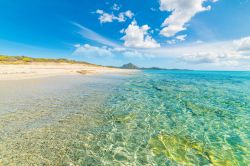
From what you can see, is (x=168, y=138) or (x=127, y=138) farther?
(x=168, y=138)

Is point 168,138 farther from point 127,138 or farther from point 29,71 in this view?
point 29,71

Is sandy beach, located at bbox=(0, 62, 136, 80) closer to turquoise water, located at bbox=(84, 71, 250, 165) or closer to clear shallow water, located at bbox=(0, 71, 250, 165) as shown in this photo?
clear shallow water, located at bbox=(0, 71, 250, 165)

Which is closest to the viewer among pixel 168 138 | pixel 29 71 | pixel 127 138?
pixel 127 138

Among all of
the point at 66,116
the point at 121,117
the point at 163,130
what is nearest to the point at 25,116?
the point at 66,116

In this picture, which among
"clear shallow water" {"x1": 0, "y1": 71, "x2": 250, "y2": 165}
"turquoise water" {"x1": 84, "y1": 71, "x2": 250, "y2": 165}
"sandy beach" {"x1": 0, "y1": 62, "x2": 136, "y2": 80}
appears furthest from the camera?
"sandy beach" {"x1": 0, "y1": 62, "x2": 136, "y2": 80}

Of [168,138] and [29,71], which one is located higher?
[29,71]

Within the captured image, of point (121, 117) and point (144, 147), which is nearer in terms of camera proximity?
point (144, 147)

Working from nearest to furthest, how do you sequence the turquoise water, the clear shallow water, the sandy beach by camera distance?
the clear shallow water, the turquoise water, the sandy beach

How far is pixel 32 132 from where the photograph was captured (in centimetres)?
720

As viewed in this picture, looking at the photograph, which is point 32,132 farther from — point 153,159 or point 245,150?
point 245,150

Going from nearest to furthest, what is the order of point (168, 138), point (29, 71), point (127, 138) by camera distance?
point (127, 138) < point (168, 138) < point (29, 71)

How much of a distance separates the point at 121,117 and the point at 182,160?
490cm

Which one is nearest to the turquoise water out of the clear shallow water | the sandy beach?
the clear shallow water

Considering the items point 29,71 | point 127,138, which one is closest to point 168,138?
point 127,138
